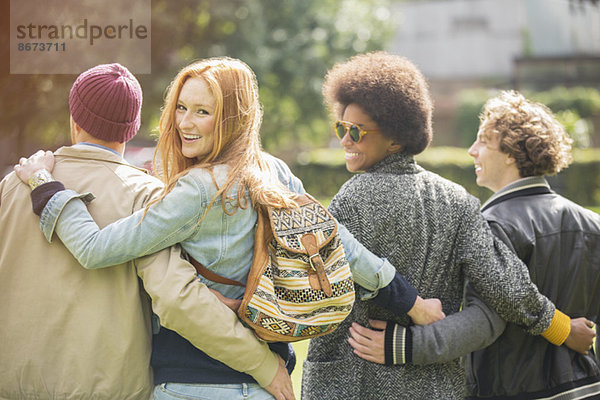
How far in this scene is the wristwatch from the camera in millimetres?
2361

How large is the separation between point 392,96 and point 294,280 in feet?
3.29

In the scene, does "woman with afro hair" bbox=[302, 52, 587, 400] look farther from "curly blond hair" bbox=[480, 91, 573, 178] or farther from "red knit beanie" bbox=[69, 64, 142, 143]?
"red knit beanie" bbox=[69, 64, 142, 143]

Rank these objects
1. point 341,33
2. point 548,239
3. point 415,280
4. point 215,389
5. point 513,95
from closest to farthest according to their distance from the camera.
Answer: point 215,389, point 415,280, point 548,239, point 513,95, point 341,33

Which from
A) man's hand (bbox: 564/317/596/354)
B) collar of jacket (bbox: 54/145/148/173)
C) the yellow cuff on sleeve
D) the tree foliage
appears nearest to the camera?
collar of jacket (bbox: 54/145/148/173)

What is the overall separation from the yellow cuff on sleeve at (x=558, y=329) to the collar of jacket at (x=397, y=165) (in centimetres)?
95

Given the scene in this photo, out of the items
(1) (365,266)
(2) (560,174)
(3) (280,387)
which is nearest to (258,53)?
(2) (560,174)

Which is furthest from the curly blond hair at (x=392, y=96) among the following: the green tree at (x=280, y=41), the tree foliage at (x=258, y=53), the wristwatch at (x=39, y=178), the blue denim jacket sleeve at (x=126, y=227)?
the green tree at (x=280, y=41)

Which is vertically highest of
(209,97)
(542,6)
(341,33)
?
(542,6)

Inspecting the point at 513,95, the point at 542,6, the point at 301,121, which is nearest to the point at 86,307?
the point at 513,95

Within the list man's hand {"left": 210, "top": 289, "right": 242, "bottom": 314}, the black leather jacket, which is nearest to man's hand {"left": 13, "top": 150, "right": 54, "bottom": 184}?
man's hand {"left": 210, "top": 289, "right": 242, "bottom": 314}

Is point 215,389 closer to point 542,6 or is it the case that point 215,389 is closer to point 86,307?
point 86,307

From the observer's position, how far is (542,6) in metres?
39.5

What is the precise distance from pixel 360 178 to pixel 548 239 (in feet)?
3.41

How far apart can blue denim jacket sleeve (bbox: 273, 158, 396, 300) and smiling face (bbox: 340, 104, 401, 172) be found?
0.41m
